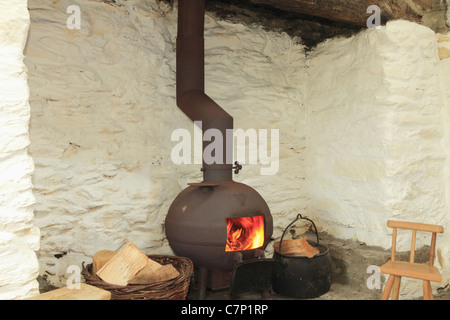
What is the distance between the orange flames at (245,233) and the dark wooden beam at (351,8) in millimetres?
1532

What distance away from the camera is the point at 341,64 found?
335cm

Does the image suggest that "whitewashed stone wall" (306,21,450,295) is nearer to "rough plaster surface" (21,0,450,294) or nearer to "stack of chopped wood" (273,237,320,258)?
"rough plaster surface" (21,0,450,294)

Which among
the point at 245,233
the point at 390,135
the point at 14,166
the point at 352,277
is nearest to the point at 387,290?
the point at 352,277

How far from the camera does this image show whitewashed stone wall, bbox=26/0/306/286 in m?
→ 2.51

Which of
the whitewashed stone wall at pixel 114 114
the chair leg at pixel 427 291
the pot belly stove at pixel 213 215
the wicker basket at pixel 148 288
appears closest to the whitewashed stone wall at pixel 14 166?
the wicker basket at pixel 148 288

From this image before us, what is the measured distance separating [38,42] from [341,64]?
234cm

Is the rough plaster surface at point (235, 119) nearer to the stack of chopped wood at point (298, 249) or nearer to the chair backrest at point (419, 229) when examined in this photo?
the chair backrest at point (419, 229)

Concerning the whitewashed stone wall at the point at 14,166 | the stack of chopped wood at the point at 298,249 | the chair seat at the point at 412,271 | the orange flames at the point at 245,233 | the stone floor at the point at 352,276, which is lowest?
the stone floor at the point at 352,276

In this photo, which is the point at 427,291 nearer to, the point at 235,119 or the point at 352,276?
the point at 352,276

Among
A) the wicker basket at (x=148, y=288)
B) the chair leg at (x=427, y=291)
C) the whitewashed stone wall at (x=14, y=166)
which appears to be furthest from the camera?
the chair leg at (x=427, y=291)

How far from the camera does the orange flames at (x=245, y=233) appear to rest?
2586mm

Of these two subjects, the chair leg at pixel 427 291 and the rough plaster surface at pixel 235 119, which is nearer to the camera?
the chair leg at pixel 427 291

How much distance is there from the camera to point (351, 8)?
285cm
